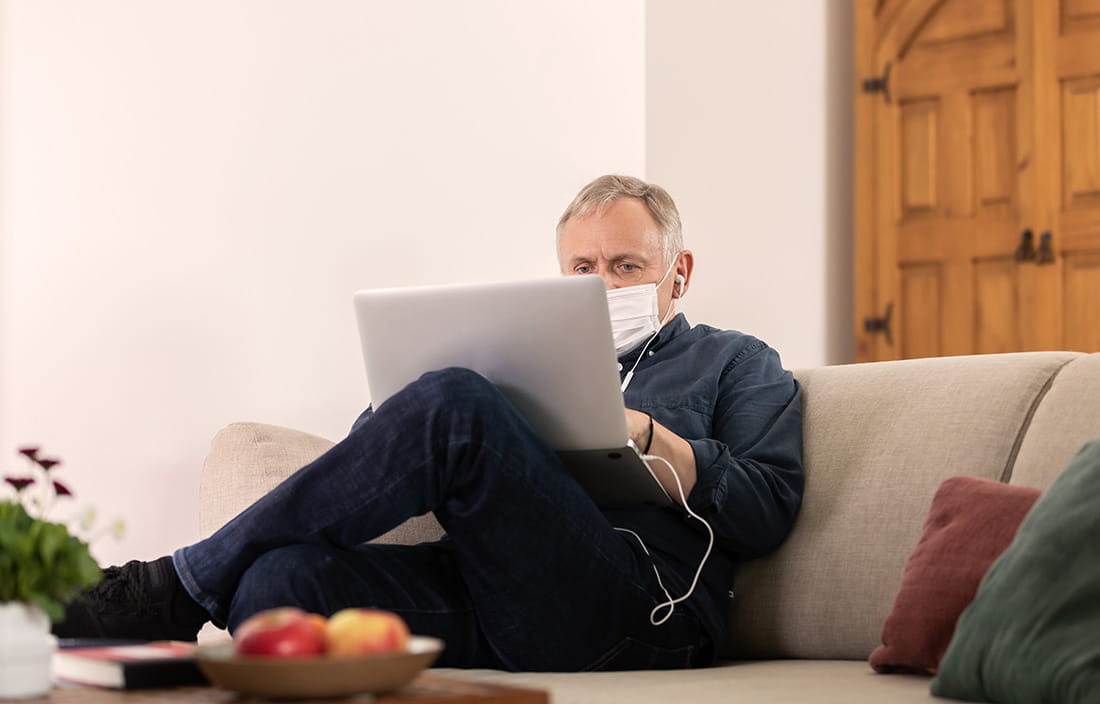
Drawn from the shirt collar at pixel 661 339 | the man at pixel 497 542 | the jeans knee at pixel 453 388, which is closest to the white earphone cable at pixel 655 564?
the man at pixel 497 542

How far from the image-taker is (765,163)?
172 inches

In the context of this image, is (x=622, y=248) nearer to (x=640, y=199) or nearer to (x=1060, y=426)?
(x=640, y=199)

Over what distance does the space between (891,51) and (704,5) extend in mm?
616

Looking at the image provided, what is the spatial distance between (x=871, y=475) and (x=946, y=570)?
31 cm

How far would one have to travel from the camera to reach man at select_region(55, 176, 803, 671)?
A: 1562mm

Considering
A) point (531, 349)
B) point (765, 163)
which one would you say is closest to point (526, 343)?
point (531, 349)

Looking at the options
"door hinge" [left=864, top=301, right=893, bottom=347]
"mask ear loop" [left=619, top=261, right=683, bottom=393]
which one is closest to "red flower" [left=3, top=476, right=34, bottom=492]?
"mask ear loop" [left=619, top=261, right=683, bottom=393]

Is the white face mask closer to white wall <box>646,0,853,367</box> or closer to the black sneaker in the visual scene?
the black sneaker

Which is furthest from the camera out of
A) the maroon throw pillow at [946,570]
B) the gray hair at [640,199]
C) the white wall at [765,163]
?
the white wall at [765,163]

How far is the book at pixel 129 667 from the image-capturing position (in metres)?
1.03

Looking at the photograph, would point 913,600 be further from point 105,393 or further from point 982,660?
point 105,393

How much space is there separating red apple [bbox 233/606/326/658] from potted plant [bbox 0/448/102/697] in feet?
0.61

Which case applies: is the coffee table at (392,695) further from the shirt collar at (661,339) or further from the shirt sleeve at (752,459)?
the shirt collar at (661,339)

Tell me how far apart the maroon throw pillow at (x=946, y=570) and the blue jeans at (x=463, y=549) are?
12.3 inches
